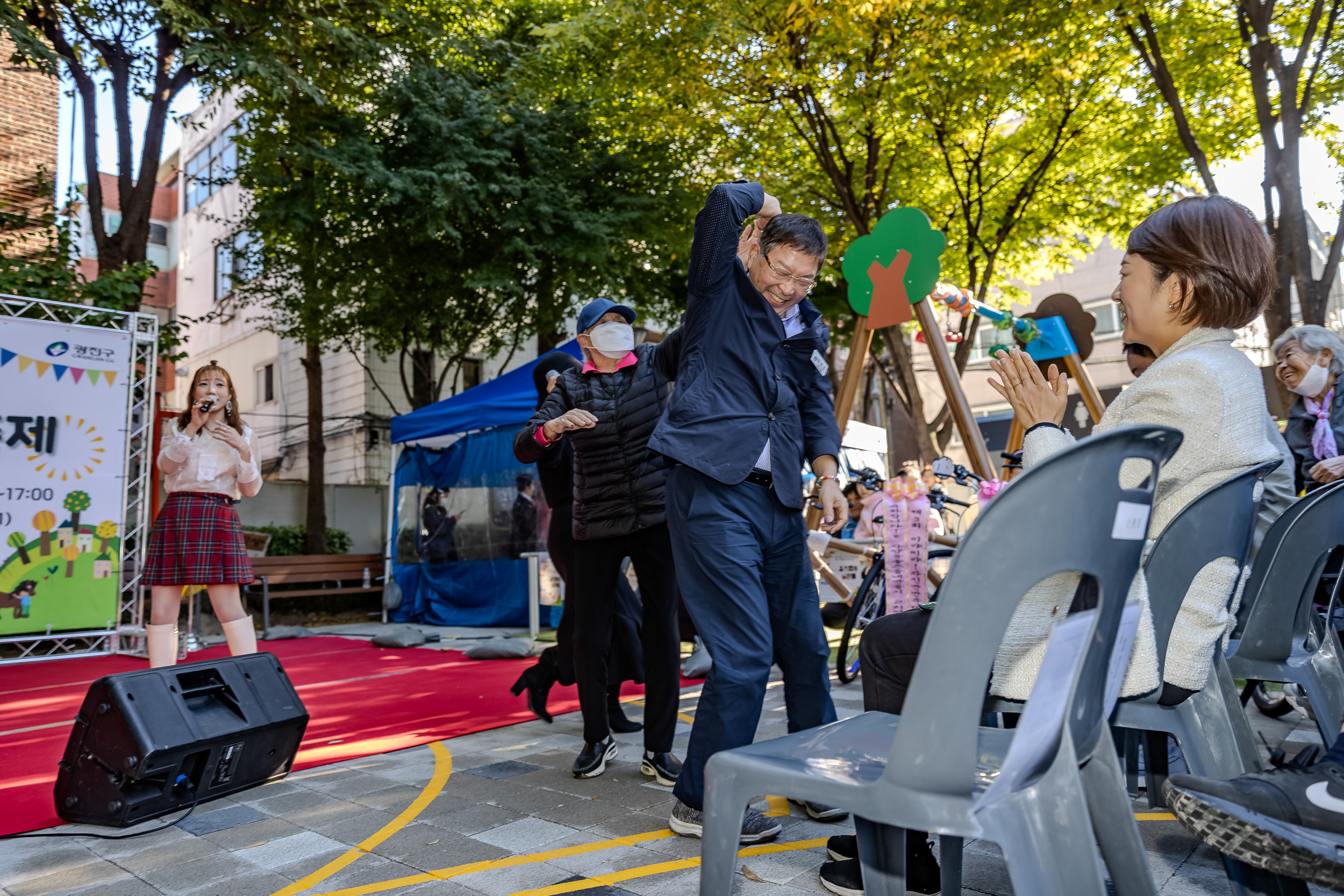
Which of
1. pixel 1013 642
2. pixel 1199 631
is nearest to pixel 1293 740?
pixel 1199 631

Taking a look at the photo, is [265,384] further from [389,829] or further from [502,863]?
[502,863]

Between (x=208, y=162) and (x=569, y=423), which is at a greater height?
(x=208, y=162)

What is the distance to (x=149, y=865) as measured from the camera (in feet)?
8.52

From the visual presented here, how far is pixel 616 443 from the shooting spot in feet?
11.6

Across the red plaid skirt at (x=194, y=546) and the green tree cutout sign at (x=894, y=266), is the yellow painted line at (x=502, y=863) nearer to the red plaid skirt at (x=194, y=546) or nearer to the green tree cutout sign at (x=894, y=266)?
the red plaid skirt at (x=194, y=546)

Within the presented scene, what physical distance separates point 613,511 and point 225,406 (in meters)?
2.77

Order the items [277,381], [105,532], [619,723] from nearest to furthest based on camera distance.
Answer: [619,723] → [105,532] → [277,381]

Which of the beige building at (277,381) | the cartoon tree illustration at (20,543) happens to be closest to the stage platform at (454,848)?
the cartoon tree illustration at (20,543)

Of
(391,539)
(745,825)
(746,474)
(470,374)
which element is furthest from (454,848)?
(470,374)

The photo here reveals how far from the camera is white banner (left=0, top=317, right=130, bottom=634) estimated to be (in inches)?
290

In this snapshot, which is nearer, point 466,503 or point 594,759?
point 594,759

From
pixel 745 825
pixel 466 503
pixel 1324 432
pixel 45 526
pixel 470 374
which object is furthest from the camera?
pixel 470 374

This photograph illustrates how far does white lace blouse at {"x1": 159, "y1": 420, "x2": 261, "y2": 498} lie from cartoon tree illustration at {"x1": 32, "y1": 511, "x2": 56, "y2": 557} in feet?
11.7

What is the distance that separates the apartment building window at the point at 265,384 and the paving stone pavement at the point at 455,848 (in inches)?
898
